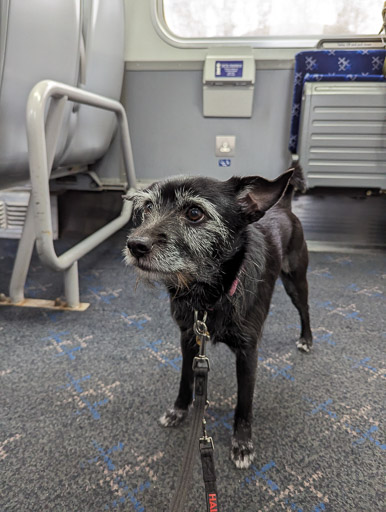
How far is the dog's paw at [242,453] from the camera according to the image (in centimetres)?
94

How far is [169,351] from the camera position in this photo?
1.43 metres

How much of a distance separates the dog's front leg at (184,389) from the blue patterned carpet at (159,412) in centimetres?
4

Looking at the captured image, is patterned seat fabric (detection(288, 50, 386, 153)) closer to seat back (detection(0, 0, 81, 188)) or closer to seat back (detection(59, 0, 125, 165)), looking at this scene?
seat back (detection(59, 0, 125, 165))

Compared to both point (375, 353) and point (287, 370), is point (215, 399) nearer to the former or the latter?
point (287, 370)

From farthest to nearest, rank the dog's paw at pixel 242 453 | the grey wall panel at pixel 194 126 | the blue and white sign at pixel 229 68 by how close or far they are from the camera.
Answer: the grey wall panel at pixel 194 126 < the blue and white sign at pixel 229 68 < the dog's paw at pixel 242 453

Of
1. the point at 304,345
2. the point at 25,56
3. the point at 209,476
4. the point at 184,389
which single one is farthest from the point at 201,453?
the point at 25,56

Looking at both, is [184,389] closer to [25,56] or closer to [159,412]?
[159,412]

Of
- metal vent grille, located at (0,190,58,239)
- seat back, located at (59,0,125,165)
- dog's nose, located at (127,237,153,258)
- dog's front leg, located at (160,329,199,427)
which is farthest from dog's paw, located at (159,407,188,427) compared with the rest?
metal vent grille, located at (0,190,58,239)

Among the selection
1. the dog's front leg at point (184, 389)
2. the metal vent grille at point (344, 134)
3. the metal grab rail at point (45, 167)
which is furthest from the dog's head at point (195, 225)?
the metal vent grille at point (344, 134)

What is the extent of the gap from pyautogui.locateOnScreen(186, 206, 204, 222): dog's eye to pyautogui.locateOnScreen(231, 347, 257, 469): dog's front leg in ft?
1.25

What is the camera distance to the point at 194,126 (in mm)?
2785

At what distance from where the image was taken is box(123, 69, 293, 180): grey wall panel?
8.79 ft

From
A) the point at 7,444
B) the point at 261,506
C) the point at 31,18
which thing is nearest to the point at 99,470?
the point at 7,444

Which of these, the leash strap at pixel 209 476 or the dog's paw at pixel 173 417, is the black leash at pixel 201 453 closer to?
the leash strap at pixel 209 476
